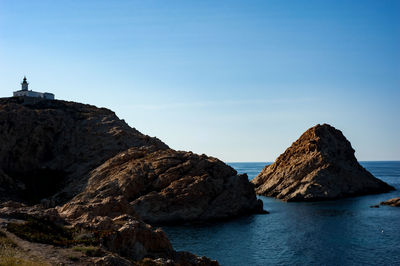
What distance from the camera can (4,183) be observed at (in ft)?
237

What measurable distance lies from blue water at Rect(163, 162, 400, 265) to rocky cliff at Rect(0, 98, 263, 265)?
20.0ft

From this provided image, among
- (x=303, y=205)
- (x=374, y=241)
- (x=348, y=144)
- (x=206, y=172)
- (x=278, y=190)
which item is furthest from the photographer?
(x=348, y=144)

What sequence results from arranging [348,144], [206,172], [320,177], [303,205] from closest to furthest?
[206,172], [303,205], [320,177], [348,144]

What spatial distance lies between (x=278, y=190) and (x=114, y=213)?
256 ft

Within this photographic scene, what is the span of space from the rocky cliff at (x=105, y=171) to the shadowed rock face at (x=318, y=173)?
84.9 ft

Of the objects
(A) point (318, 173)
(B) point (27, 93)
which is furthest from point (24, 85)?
(A) point (318, 173)

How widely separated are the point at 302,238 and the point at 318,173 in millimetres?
48079

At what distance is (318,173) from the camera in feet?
328

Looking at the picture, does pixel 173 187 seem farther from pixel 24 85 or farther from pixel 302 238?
pixel 24 85

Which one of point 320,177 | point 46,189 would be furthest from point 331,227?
point 46,189

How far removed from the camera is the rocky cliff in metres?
70.6

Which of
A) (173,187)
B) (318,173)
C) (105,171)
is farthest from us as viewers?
(318,173)

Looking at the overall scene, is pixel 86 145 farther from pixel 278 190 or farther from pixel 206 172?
pixel 278 190

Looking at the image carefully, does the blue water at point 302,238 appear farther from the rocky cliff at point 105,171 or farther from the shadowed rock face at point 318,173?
the shadowed rock face at point 318,173
